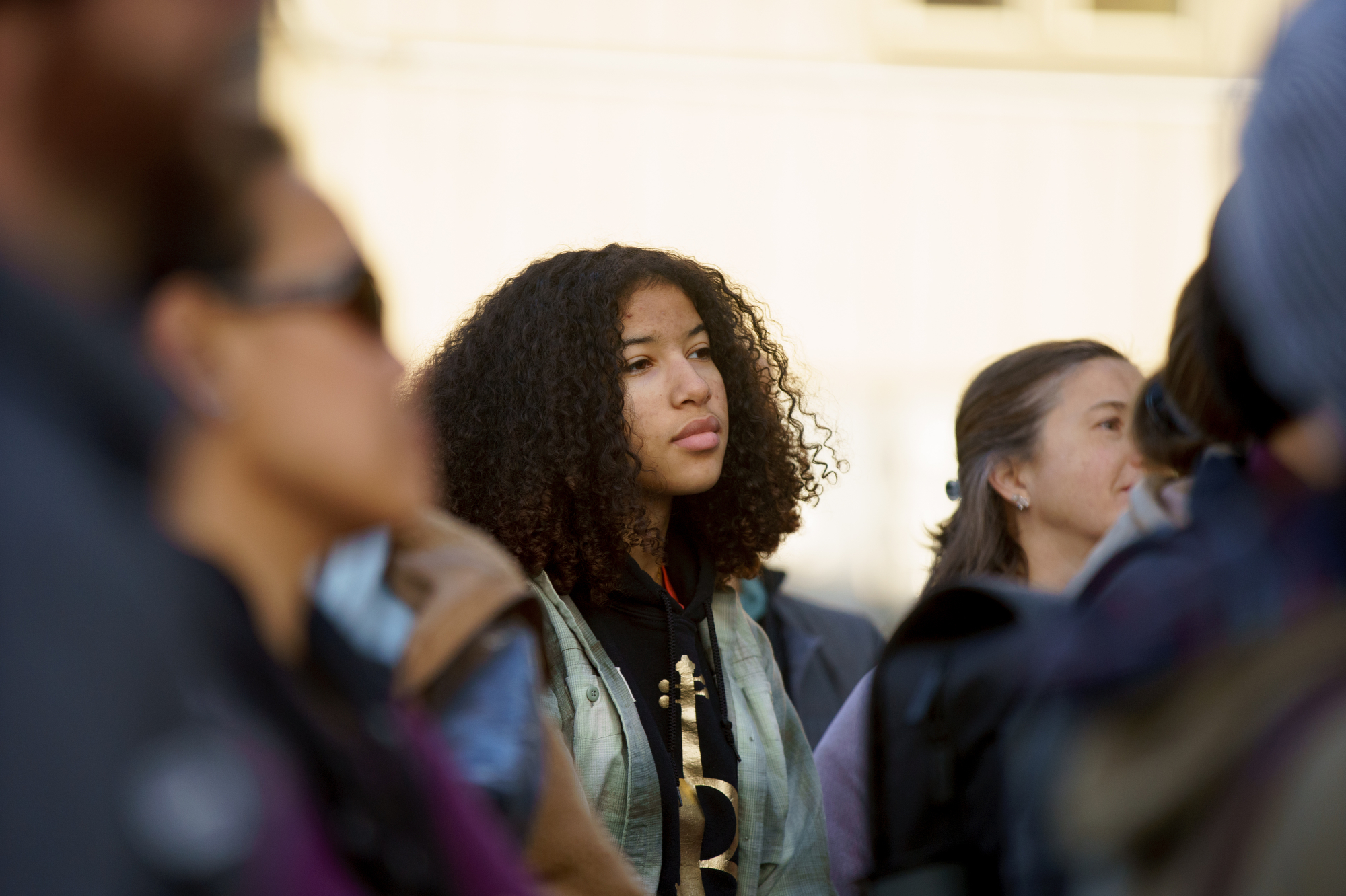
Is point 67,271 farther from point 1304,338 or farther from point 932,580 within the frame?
point 932,580

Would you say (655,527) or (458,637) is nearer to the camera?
(458,637)

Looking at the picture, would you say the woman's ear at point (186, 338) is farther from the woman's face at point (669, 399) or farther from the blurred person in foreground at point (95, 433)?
the woman's face at point (669, 399)

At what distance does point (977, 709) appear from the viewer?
64.4 inches

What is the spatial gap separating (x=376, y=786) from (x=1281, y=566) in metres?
0.77

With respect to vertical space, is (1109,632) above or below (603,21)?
below

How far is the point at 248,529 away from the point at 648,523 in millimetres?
1826

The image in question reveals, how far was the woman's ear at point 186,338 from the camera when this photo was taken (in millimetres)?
1037

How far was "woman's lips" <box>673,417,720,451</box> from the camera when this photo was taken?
2.92m

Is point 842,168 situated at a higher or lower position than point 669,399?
higher

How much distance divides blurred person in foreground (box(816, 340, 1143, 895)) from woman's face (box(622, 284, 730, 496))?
0.72 meters

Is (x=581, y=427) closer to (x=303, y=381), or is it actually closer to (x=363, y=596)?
(x=363, y=596)

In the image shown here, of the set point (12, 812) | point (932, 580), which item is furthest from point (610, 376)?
point (12, 812)

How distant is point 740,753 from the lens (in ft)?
8.98

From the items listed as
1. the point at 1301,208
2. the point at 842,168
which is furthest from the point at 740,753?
the point at 842,168
